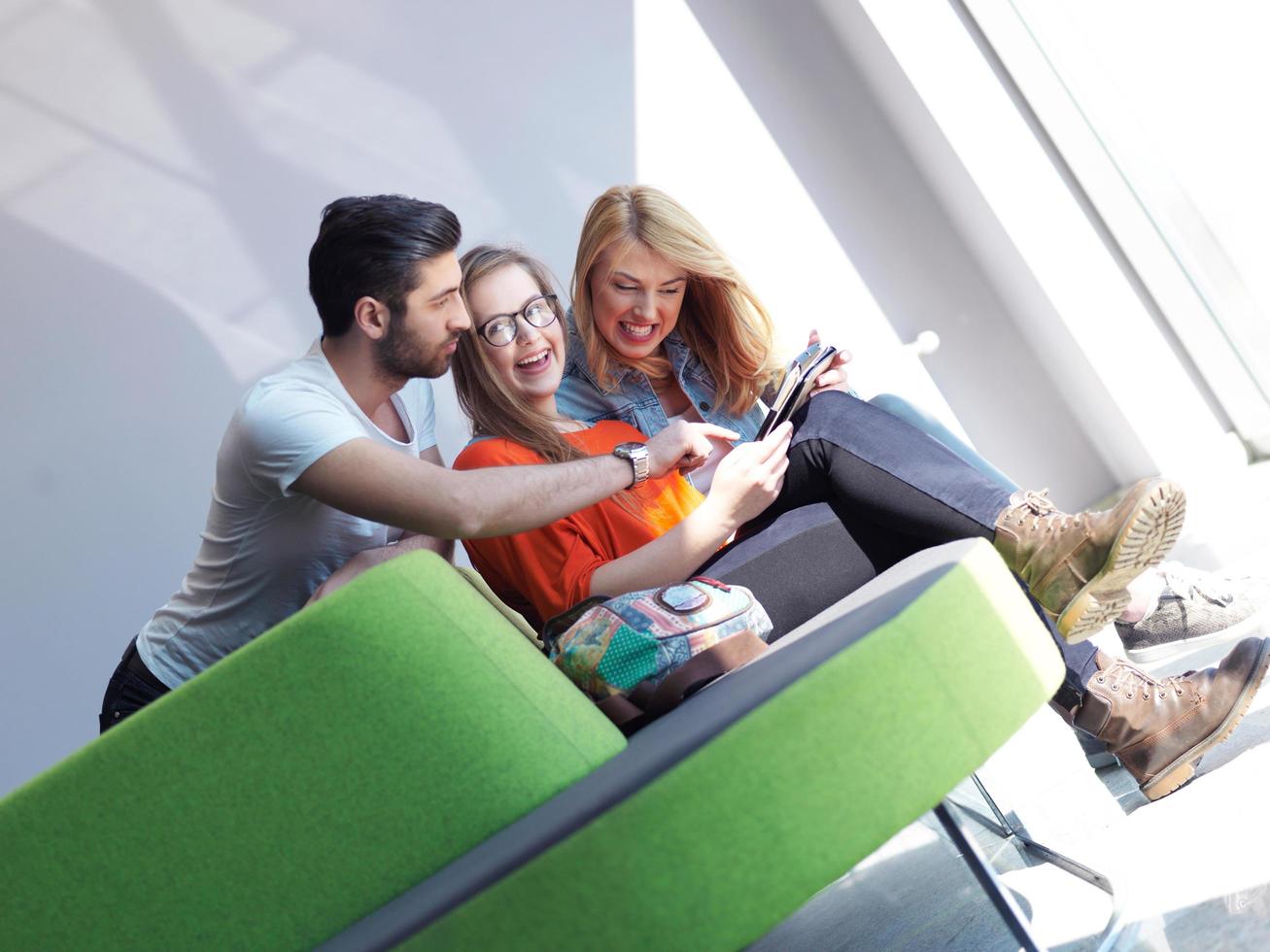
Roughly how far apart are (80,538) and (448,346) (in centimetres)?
118

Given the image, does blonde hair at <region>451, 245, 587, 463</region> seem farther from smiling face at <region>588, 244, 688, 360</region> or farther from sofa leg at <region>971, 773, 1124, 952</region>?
sofa leg at <region>971, 773, 1124, 952</region>

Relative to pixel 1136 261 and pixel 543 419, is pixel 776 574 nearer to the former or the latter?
pixel 543 419

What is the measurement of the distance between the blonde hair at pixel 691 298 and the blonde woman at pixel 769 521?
0.08 meters

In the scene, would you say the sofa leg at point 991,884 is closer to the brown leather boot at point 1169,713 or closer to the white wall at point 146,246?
the brown leather boot at point 1169,713

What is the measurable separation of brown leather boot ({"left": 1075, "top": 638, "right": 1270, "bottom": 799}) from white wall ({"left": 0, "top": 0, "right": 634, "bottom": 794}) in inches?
72.8

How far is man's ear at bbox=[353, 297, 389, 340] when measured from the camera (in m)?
2.09

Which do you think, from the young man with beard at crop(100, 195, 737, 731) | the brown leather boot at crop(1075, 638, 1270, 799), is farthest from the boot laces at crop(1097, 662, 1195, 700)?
the young man with beard at crop(100, 195, 737, 731)

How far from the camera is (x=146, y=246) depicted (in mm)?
2869

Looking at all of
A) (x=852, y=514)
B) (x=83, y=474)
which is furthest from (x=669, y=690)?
(x=83, y=474)

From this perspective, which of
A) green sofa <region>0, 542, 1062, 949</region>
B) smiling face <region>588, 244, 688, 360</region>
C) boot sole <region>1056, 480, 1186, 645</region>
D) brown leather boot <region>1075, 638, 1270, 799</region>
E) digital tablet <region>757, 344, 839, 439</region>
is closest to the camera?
green sofa <region>0, 542, 1062, 949</region>

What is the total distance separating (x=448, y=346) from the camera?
84.5 inches

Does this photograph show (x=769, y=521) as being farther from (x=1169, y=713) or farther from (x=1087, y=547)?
(x=1169, y=713)

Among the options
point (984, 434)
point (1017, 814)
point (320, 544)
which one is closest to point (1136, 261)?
point (984, 434)

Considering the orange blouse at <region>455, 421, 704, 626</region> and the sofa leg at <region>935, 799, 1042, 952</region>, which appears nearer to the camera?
the sofa leg at <region>935, 799, 1042, 952</region>
